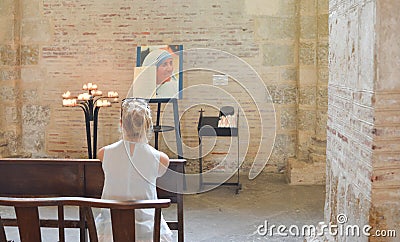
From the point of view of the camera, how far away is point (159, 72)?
20.5 ft

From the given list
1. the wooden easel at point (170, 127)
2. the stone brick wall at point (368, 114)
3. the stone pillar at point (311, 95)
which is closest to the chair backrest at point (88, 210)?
the stone brick wall at point (368, 114)

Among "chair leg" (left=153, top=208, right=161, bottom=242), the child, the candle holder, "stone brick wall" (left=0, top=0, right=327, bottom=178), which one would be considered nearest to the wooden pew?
the child

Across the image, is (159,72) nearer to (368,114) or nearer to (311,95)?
(311,95)

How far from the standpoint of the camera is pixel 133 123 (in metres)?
3.00

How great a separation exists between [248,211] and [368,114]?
294cm

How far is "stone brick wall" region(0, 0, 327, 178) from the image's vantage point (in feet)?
22.3

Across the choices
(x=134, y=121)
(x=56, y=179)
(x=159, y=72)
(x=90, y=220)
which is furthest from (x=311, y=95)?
(x=90, y=220)

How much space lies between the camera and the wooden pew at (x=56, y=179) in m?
3.59

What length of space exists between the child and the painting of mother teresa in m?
3.04

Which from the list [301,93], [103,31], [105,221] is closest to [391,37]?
[105,221]

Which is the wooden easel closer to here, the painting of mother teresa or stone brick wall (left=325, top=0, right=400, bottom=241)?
the painting of mother teresa

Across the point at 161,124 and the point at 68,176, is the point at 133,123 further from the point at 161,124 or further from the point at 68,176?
the point at 161,124

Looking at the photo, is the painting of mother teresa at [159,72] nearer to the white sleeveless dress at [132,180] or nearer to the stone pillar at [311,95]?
the stone pillar at [311,95]

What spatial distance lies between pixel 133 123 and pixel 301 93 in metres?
3.96
